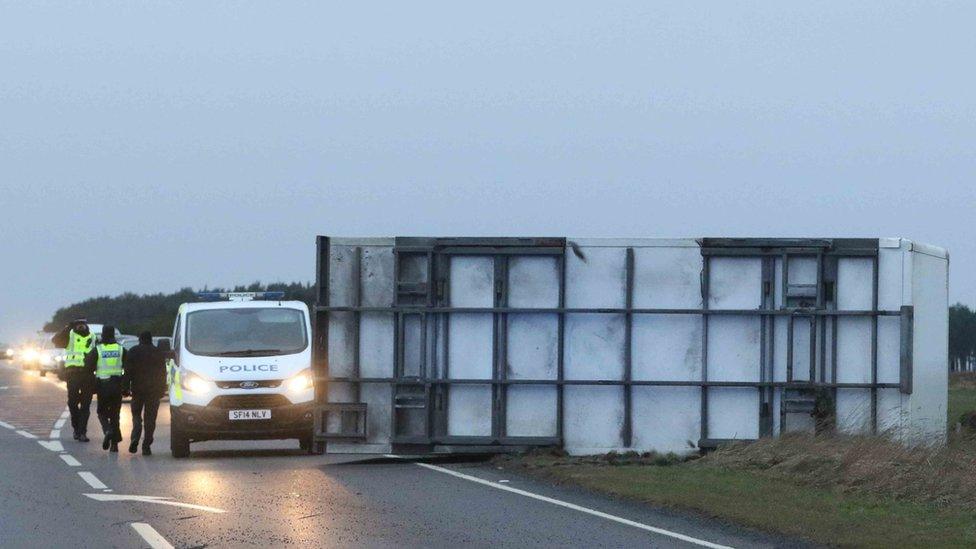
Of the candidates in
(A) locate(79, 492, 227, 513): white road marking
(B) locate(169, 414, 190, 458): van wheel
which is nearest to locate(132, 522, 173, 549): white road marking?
(A) locate(79, 492, 227, 513): white road marking

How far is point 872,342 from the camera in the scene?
2102 centimetres

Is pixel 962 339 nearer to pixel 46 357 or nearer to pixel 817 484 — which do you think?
pixel 46 357

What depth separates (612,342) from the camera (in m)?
21.4

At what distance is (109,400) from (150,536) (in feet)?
43.3

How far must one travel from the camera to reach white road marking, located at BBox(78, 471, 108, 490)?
17991 millimetres

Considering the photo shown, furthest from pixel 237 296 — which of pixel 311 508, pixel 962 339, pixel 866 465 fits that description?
pixel 962 339

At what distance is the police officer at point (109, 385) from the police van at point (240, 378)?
1321 millimetres

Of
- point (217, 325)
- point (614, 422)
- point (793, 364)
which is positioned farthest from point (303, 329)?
point (793, 364)

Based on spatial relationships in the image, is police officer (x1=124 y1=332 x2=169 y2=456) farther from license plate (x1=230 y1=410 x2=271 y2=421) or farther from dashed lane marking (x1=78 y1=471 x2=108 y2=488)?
dashed lane marking (x1=78 y1=471 x2=108 y2=488)

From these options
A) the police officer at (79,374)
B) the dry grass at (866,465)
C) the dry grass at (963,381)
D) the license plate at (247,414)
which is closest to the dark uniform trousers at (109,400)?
the police officer at (79,374)

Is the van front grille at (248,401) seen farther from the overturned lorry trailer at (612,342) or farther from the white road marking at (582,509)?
the white road marking at (582,509)

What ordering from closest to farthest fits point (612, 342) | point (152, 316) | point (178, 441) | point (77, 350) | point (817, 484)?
point (817, 484) → point (612, 342) → point (178, 441) → point (77, 350) → point (152, 316)

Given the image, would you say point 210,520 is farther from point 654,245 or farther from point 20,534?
point 654,245

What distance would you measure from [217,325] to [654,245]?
6.78 m
